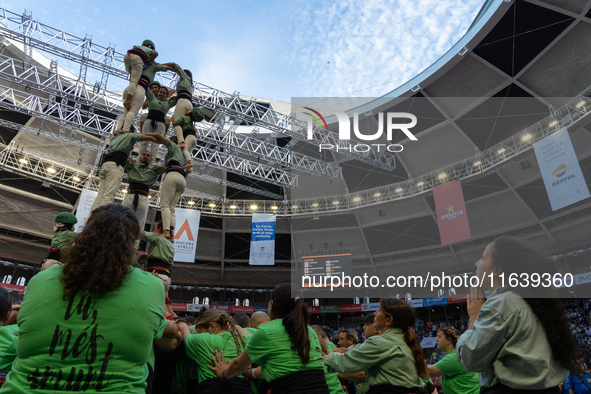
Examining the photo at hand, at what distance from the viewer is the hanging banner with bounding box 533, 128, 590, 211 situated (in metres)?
10.6

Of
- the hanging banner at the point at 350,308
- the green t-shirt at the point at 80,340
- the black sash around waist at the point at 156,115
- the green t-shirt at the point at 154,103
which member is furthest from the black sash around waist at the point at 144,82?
the hanging banner at the point at 350,308

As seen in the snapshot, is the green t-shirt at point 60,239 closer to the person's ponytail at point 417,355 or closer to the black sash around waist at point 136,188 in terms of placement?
the black sash around waist at point 136,188

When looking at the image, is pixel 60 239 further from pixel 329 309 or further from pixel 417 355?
pixel 329 309

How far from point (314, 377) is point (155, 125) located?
456cm

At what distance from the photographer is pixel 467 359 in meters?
1.84

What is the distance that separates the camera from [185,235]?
1603 cm

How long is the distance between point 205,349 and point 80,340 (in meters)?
1.26

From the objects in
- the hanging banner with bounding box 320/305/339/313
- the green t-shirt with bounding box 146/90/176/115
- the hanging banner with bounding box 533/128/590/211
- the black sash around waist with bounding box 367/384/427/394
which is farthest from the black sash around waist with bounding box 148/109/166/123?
the hanging banner with bounding box 320/305/339/313

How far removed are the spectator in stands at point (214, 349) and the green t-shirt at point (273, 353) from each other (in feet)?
0.92

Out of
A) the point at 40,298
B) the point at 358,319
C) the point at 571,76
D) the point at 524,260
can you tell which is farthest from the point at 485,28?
the point at 358,319

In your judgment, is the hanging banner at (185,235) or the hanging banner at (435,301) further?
the hanging banner at (435,301)

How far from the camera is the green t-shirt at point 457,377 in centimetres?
319

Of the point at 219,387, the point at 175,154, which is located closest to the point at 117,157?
the point at 175,154

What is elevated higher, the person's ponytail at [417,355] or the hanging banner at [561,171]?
the hanging banner at [561,171]
